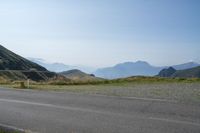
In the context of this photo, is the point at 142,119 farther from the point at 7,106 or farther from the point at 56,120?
the point at 7,106

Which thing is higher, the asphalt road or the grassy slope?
the grassy slope

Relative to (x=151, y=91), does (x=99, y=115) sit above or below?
below

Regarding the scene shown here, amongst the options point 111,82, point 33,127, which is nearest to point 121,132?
point 33,127

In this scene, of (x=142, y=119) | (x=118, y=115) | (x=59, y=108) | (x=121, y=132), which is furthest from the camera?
(x=59, y=108)

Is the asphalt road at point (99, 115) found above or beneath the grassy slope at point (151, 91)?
beneath

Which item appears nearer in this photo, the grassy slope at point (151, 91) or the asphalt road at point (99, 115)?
the asphalt road at point (99, 115)

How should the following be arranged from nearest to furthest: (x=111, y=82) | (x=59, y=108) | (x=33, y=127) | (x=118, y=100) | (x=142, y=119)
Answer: (x=33, y=127) → (x=142, y=119) → (x=59, y=108) → (x=118, y=100) → (x=111, y=82)

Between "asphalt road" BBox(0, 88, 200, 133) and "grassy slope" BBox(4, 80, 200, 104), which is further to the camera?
"grassy slope" BBox(4, 80, 200, 104)

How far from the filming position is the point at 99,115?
12070mm

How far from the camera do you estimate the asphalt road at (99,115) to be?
1004 centimetres

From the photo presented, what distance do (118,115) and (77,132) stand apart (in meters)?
2.65

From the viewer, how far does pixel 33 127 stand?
1034 centimetres

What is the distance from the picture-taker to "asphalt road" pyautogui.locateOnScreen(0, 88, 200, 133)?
32.9 feet

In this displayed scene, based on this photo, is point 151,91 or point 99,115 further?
point 151,91
